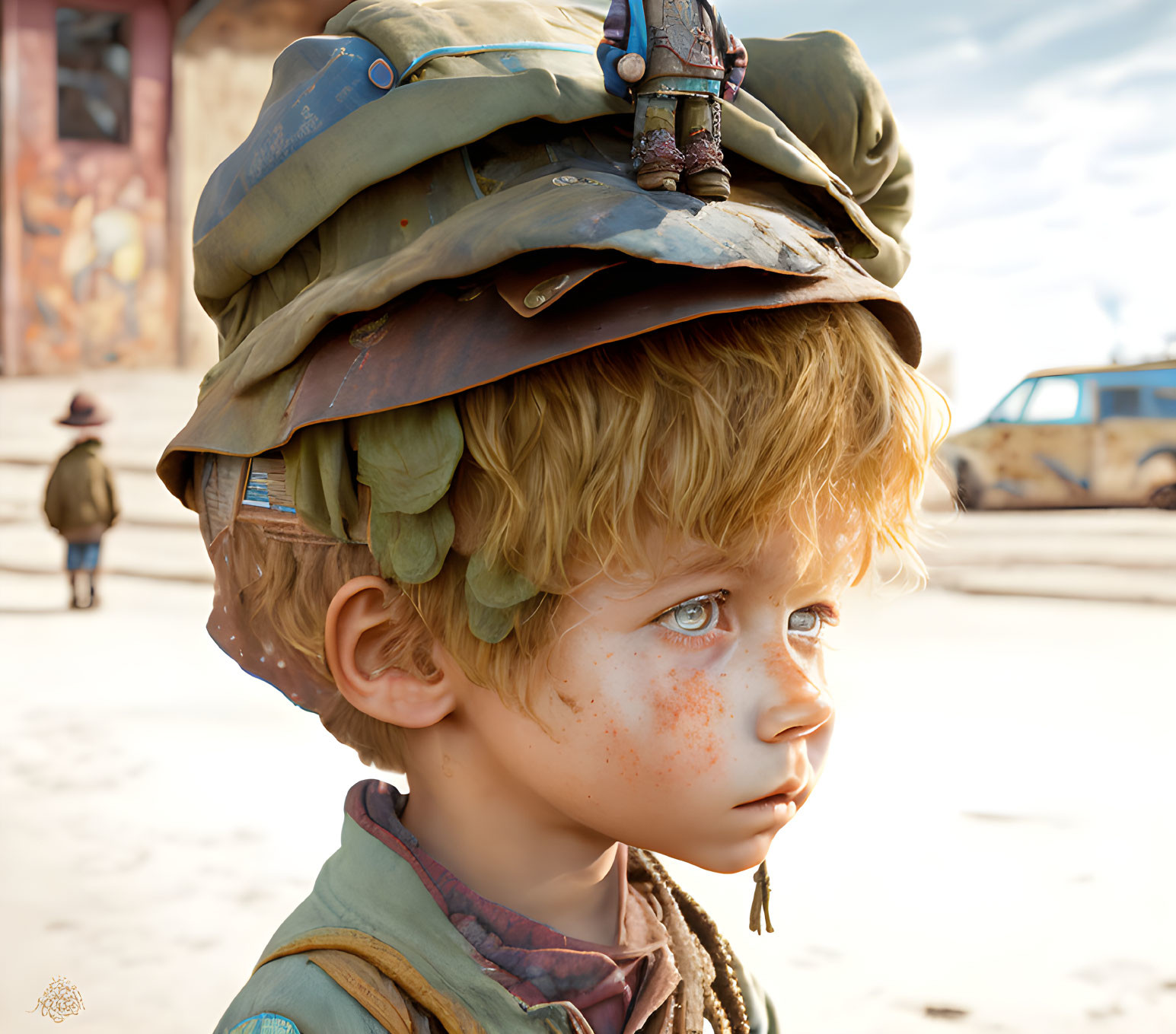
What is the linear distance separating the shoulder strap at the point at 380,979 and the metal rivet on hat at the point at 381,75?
35.2 inches

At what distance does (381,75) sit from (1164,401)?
32.8ft

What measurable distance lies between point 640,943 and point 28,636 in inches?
217

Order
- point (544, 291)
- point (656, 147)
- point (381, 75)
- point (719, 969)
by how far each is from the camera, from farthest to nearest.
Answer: point (719, 969), point (381, 75), point (656, 147), point (544, 291)

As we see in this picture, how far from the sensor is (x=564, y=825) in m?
1.23

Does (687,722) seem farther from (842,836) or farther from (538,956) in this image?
(842,836)

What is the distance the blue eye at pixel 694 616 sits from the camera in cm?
106

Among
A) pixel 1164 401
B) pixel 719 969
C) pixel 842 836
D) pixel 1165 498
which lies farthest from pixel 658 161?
pixel 1165 498

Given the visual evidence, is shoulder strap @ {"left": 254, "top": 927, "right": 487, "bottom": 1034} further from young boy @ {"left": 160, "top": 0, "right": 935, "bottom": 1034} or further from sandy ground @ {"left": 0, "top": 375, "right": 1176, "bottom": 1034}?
sandy ground @ {"left": 0, "top": 375, "right": 1176, "bottom": 1034}

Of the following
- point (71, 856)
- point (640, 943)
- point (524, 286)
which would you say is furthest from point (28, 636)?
point (524, 286)

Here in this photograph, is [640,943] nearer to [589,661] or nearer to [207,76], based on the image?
[589,661]

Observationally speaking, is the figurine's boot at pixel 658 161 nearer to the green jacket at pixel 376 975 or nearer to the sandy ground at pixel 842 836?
the sandy ground at pixel 842 836

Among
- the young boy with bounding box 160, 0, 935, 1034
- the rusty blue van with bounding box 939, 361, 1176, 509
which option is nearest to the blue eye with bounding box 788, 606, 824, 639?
the young boy with bounding box 160, 0, 935, 1034

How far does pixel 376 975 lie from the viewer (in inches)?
42.9

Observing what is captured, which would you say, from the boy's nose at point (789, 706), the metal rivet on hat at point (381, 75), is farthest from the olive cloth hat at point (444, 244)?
the boy's nose at point (789, 706)
